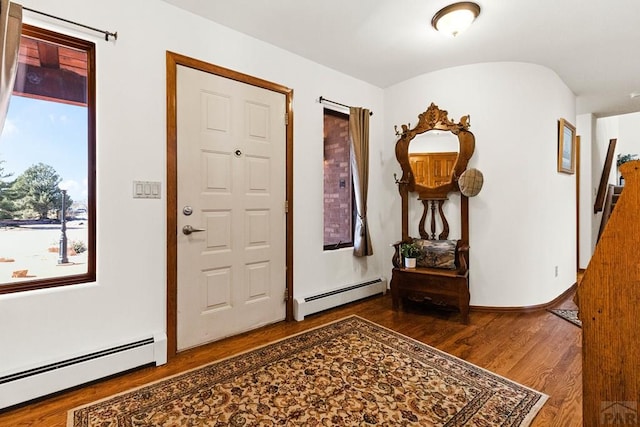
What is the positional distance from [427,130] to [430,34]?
0.95 meters

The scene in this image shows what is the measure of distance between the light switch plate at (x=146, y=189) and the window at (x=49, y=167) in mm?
232

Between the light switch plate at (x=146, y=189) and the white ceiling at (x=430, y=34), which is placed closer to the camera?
the light switch plate at (x=146, y=189)

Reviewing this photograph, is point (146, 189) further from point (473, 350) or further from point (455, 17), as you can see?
Answer: point (473, 350)

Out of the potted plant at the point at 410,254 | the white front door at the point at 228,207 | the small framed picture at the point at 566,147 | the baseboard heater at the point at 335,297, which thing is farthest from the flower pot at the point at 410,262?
the small framed picture at the point at 566,147

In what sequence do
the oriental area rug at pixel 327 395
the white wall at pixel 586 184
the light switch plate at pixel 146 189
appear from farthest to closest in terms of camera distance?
the white wall at pixel 586 184 < the light switch plate at pixel 146 189 < the oriental area rug at pixel 327 395

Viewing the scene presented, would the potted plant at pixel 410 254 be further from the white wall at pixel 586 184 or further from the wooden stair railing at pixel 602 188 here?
the wooden stair railing at pixel 602 188

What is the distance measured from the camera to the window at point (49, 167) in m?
1.76

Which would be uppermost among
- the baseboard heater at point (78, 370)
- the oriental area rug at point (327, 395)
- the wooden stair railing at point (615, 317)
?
the wooden stair railing at point (615, 317)

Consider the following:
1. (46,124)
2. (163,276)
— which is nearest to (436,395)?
(163,276)

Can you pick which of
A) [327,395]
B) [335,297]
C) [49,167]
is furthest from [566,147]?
[49,167]

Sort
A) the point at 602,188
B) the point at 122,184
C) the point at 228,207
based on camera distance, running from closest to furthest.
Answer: the point at 122,184, the point at 228,207, the point at 602,188

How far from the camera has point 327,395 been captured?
1.78 meters

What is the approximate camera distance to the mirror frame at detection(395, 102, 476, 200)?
123 inches

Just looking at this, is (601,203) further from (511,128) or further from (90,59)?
(90,59)
